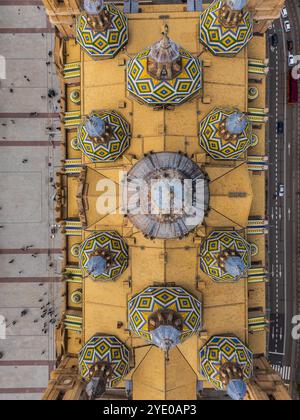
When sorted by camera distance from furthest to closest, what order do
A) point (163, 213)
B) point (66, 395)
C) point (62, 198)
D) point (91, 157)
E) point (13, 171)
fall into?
point (13, 171) < point (62, 198) < point (91, 157) < point (66, 395) < point (163, 213)

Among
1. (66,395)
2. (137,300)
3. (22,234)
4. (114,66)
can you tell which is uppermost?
(114,66)

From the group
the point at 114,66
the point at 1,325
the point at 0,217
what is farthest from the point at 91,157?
the point at 1,325

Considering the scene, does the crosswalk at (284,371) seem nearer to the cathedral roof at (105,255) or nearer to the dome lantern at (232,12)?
the cathedral roof at (105,255)

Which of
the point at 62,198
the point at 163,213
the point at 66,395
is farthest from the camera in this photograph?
the point at 62,198

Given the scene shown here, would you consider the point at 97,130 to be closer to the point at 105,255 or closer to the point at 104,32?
the point at 104,32

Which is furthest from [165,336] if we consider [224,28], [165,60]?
[224,28]

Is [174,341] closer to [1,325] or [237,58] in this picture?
[237,58]

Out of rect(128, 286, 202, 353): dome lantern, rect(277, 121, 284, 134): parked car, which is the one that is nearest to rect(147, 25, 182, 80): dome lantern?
rect(128, 286, 202, 353): dome lantern
